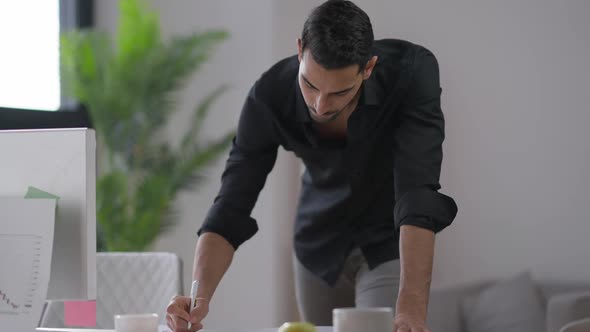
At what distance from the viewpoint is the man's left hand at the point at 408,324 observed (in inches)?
54.7

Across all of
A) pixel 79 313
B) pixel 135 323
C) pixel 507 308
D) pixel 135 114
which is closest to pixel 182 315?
pixel 135 323

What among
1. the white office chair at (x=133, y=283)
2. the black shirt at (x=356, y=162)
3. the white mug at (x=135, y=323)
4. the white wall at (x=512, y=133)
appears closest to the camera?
the white mug at (x=135, y=323)

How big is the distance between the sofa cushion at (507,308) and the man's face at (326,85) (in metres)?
1.92

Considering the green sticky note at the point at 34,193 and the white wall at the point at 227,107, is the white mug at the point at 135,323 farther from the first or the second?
the white wall at the point at 227,107

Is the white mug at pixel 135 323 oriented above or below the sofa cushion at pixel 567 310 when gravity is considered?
above

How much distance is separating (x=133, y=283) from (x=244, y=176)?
85cm

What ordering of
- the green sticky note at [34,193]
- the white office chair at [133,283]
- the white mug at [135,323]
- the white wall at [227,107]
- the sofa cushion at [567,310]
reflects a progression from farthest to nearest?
1. the white wall at [227,107]
2. the sofa cushion at [567,310]
3. the white office chair at [133,283]
4. the green sticky note at [34,193]
5. the white mug at [135,323]

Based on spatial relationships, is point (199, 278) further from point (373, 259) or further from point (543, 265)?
point (543, 265)

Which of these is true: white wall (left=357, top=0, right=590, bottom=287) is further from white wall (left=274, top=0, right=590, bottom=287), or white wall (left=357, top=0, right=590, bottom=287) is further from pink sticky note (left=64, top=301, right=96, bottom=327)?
pink sticky note (left=64, top=301, right=96, bottom=327)

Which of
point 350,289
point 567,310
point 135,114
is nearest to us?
point 350,289

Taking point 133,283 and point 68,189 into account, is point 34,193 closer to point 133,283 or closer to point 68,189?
point 68,189

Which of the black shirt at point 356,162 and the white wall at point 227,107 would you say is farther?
the white wall at point 227,107

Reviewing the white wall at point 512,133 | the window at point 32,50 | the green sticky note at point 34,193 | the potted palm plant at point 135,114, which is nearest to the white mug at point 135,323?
the green sticky note at point 34,193

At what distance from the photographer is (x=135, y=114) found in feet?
15.3
